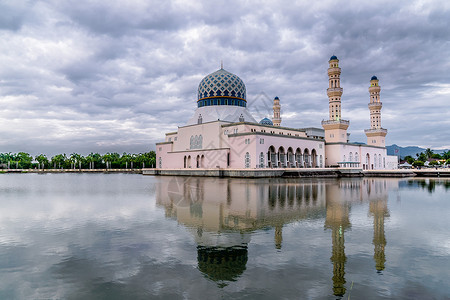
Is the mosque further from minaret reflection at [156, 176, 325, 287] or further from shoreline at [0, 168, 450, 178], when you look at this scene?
minaret reflection at [156, 176, 325, 287]

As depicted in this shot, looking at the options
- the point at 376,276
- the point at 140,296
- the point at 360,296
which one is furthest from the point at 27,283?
the point at 376,276

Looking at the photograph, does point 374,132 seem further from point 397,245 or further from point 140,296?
point 140,296

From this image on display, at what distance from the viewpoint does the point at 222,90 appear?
41594 millimetres

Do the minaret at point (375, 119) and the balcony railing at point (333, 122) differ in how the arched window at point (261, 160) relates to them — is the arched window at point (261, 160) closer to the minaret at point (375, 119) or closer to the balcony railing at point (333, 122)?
the balcony railing at point (333, 122)

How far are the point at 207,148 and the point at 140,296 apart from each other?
117ft

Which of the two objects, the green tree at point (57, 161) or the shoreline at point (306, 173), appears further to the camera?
the green tree at point (57, 161)

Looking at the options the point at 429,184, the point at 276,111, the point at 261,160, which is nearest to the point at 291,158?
the point at 261,160

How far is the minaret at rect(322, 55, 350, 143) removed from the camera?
41.2 metres

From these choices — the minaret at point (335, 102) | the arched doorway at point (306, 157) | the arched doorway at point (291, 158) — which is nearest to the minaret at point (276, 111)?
the minaret at point (335, 102)

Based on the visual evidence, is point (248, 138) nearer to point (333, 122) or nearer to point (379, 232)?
point (333, 122)

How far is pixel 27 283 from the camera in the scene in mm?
4371

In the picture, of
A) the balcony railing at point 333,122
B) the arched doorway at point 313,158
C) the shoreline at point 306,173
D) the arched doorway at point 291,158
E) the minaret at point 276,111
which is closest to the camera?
the shoreline at point 306,173

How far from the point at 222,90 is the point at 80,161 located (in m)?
54.1

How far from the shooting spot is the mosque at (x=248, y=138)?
118 feet
